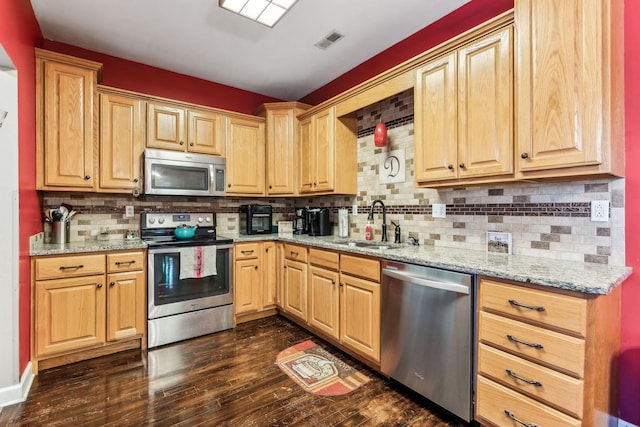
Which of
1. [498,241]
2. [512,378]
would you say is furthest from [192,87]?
[512,378]

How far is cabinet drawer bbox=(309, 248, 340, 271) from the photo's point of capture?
103 inches

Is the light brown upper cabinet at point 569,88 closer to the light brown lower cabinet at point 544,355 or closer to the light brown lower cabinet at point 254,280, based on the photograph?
the light brown lower cabinet at point 544,355

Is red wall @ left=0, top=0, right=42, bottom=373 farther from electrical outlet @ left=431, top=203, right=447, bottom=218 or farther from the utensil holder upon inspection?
electrical outlet @ left=431, top=203, right=447, bottom=218

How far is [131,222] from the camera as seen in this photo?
10.5 feet

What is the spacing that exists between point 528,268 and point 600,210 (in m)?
0.55

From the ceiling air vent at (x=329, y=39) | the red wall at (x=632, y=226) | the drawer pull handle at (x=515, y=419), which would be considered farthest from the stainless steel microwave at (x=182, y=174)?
the red wall at (x=632, y=226)

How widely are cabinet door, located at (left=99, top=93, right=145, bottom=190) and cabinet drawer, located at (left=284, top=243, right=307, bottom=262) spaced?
159cm

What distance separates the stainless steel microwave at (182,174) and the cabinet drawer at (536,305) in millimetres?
2713

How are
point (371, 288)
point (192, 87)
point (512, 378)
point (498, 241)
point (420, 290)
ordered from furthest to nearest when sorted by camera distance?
point (192, 87), point (371, 288), point (498, 241), point (420, 290), point (512, 378)

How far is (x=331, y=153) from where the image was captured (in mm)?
3211

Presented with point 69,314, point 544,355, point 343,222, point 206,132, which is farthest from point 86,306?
point 544,355

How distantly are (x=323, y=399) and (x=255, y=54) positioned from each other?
3.08m

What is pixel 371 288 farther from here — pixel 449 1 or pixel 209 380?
pixel 449 1

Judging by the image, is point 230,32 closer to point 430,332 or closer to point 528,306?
point 430,332
